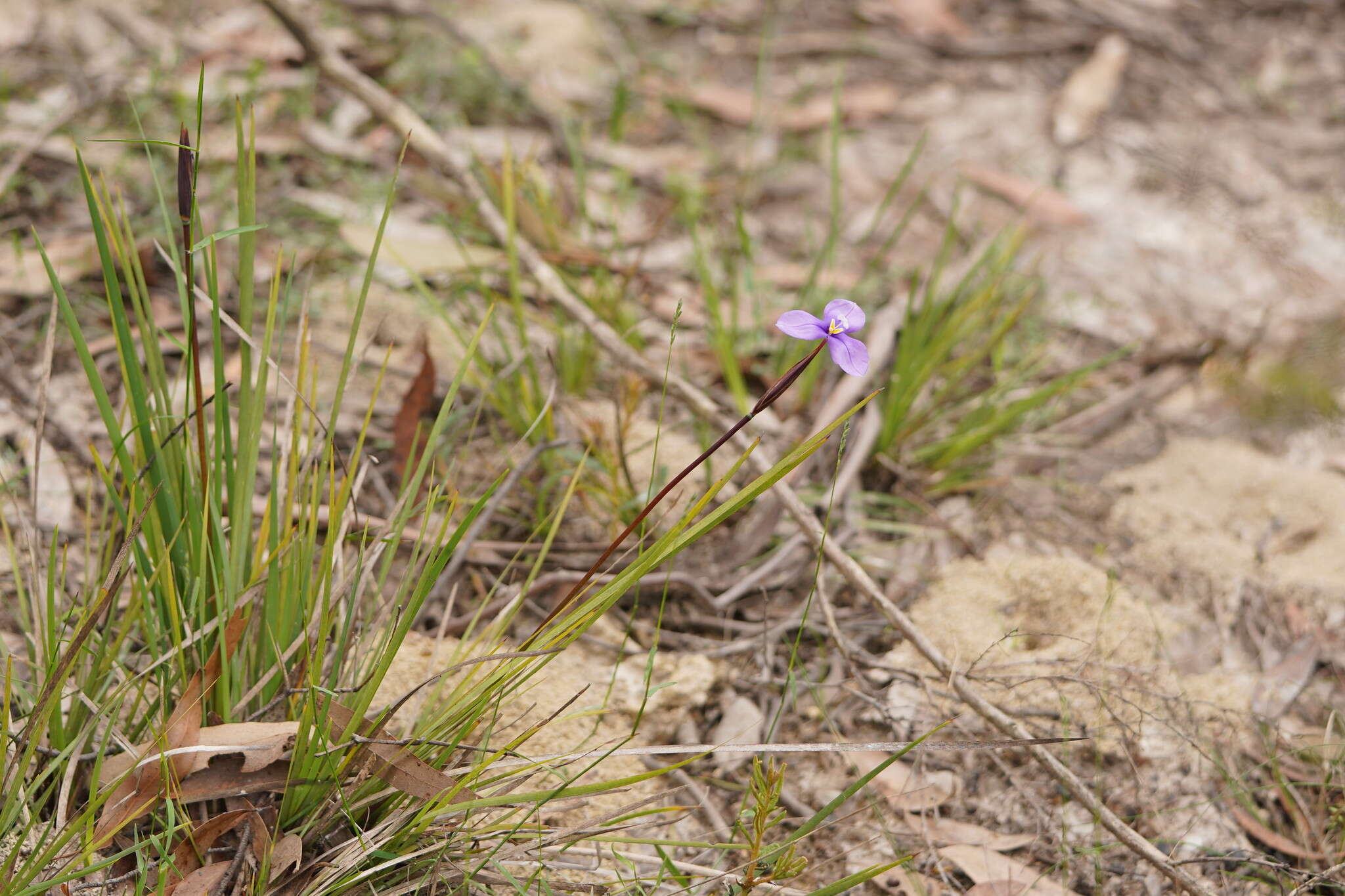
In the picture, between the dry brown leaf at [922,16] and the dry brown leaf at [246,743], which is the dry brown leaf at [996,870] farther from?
the dry brown leaf at [922,16]

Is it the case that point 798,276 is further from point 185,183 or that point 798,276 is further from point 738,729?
point 185,183

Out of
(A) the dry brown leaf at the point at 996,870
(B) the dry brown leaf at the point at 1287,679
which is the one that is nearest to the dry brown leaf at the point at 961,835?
(A) the dry brown leaf at the point at 996,870

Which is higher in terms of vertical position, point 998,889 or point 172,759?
point 172,759

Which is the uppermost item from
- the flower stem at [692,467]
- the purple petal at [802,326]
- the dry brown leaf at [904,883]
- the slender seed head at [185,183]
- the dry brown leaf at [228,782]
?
the slender seed head at [185,183]

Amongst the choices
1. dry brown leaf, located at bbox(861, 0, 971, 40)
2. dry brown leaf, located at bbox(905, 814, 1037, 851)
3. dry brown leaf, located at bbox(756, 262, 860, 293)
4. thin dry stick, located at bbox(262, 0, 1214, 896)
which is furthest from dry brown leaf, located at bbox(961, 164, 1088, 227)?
dry brown leaf, located at bbox(905, 814, 1037, 851)

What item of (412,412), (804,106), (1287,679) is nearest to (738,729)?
(412,412)

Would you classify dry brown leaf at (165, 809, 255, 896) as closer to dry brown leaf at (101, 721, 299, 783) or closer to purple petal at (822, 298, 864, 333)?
dry brown leaf at (101, 721, 299, 783)

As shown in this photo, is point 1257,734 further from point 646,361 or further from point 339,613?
point 339,613
